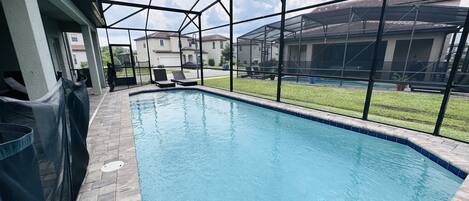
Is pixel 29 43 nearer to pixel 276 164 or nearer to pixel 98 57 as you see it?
pixel 276 164

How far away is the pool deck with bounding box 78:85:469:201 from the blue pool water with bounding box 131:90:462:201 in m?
0.27

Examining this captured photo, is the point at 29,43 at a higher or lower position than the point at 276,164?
higher

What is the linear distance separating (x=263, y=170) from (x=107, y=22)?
9.49 metres

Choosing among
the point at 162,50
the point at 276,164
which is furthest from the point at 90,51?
the point at 162,50

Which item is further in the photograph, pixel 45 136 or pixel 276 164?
pixel 276 164

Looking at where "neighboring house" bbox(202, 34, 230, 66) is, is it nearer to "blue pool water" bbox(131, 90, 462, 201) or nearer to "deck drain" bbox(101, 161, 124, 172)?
"blue pool water" bbox(131, 90, 462, 201)

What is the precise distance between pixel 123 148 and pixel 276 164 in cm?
275

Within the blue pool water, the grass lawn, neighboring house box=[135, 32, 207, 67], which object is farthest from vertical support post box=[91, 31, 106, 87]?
neighboring house box=[135, 32, 207, 67]

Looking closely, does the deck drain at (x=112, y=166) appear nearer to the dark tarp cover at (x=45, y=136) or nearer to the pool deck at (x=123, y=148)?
the pool deck at (x=123, y=148)

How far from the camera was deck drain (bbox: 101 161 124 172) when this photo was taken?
2775 millimetres

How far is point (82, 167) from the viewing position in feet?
8.09

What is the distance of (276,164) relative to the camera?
11.6 ft

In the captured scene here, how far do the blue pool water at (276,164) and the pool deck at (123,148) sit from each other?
0.27 m

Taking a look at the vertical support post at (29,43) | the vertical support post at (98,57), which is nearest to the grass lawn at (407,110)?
the vertical support post at (29,43)
